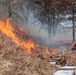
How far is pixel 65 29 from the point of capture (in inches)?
2168

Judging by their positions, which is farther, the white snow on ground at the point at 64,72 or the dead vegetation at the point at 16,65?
the white snow on ground at the point at 64,72

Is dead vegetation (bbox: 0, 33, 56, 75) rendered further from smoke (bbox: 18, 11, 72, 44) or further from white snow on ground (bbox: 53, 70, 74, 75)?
smoke (bbox: 18, 11, 72, 44)

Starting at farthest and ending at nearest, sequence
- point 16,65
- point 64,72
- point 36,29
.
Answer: point 36,29 → point 64,72 → point 16,65

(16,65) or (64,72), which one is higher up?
(16,65)

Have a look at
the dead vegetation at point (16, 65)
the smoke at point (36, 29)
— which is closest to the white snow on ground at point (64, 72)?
the dead vegetation at point (16, 65)

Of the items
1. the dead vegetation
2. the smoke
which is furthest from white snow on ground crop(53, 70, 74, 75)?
the smoke

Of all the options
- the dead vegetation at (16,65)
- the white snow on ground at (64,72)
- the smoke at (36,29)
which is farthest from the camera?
the smoke at (36,29)

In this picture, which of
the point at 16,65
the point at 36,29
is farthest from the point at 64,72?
the point at 36,29

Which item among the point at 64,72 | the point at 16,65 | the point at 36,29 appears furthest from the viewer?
the point at 36,29

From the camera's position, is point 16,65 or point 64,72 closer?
point 16,65

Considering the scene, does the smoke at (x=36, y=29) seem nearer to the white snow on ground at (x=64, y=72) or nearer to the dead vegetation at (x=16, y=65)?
the white snow on ground at (x=64, y=72)

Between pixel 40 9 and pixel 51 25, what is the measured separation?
9.78ft

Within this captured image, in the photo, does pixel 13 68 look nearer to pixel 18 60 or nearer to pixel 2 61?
pixel 2 61

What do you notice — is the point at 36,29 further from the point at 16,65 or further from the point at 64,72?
the point at 16,65
